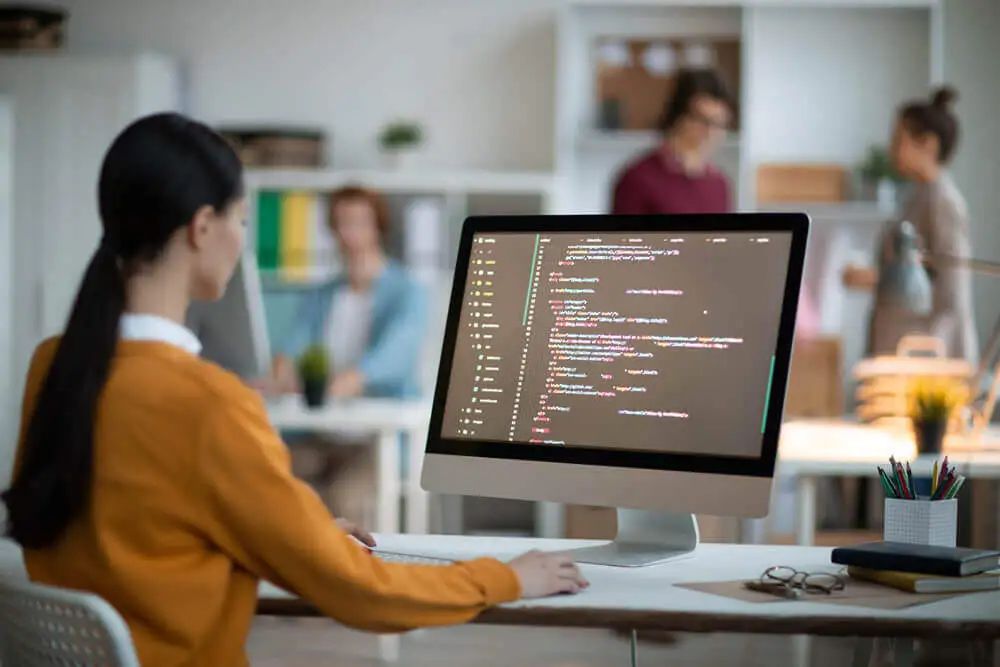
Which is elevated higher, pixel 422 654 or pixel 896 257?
pixel 896 257

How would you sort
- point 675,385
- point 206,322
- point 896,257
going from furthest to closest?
point 206,322, point 896,257, point 675,385

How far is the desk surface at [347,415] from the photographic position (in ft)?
12.1

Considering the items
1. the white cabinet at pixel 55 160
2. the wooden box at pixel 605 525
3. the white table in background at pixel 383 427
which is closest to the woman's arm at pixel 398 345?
the white table in background at pixel 383 427

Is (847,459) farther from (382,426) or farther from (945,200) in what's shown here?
(382,426)

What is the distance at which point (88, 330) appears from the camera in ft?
4.27

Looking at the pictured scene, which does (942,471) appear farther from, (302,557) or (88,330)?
(88,330)

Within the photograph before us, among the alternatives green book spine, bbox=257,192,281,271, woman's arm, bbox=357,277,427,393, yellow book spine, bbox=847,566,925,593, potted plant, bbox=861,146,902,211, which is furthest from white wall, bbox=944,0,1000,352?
yellow book spine, bbox=847,566,925,593

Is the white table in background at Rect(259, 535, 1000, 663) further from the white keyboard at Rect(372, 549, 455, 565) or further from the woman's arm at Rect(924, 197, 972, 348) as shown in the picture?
the woman's arm at Rect(924, 197, 972, 348)

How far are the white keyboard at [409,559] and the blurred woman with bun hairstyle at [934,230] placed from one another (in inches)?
93.5

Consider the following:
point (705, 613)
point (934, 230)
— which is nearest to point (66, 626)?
point (705, 613)

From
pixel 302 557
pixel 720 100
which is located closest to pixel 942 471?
pixel 302 557

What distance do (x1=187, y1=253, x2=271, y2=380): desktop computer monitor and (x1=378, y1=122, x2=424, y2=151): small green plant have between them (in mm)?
2056

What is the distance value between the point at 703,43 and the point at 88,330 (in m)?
4.41

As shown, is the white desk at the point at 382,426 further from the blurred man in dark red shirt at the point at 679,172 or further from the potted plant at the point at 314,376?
the blurred man in dark red shirt at the point at 679,172
